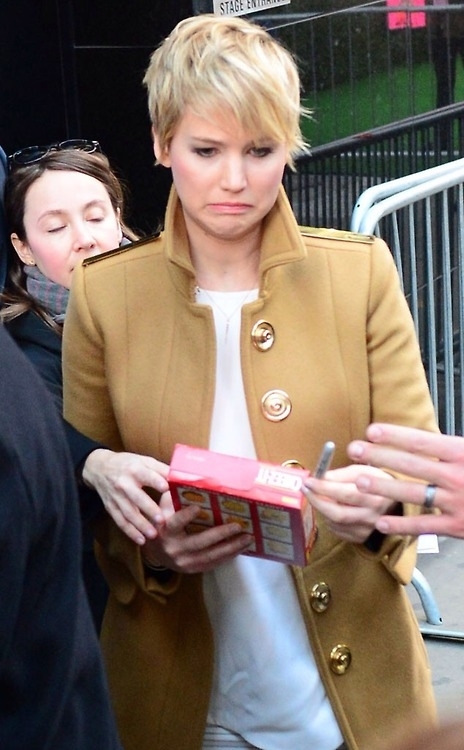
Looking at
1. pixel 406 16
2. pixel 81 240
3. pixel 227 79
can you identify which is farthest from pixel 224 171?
pixel 406 16

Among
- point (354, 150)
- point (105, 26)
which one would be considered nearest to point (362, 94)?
point (354, 150)

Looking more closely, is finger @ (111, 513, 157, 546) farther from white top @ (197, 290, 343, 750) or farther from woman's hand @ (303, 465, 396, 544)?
woman's hand @ (303, 465, 396, 544)

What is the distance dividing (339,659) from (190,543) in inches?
14.0

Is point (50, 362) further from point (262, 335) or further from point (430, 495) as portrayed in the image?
point (430, 495)

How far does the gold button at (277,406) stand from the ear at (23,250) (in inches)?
35.7

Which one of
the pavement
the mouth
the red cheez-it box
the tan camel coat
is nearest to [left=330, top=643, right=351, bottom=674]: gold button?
the tan camel coat

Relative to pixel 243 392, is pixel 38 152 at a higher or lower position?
higher

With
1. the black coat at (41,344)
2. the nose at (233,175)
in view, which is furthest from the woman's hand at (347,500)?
the black coat at (41,344)

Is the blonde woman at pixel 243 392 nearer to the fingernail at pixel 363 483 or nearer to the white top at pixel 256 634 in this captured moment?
the white top at pixel 256 634

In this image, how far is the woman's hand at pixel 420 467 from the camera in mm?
2096

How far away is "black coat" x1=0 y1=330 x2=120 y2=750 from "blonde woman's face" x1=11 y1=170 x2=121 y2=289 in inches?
46.6

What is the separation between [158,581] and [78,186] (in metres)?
1.01

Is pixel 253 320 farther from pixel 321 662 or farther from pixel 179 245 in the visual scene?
pixel 321 662

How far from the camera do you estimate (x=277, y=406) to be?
2.45 meters
